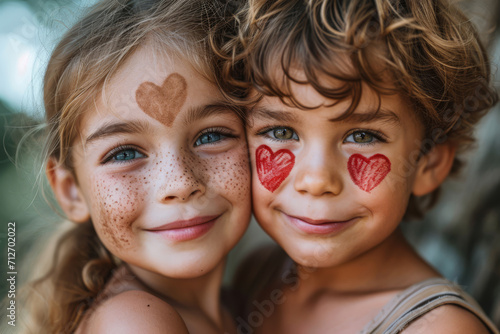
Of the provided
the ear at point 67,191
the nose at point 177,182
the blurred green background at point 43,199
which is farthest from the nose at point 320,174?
the blurred green background at point 43,199

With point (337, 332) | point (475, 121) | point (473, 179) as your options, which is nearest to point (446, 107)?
point (475, 121)

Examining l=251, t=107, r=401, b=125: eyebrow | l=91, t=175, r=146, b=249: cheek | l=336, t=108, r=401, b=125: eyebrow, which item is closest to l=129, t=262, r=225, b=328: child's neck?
l=91, t=175, r=146, b=249: cheek

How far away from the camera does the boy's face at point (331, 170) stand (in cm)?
151

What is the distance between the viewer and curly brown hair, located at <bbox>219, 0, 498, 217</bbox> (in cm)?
143

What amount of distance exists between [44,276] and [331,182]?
3.88ft

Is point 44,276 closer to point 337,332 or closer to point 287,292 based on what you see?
point 287,292

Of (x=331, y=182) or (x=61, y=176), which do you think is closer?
(x=331, y=182)

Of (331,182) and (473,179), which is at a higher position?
(331,182)

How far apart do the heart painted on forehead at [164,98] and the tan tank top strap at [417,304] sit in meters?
0.92

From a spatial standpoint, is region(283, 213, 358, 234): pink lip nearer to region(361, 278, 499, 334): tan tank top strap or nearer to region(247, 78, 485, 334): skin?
region(247, 78, 485, 334): skin

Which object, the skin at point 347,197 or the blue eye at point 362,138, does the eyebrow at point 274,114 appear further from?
the blue eye at point 362,138

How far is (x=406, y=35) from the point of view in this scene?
1.47 metres

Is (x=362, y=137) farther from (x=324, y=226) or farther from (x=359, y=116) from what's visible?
(x=324, y=226)

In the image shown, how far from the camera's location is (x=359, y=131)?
1.56m
